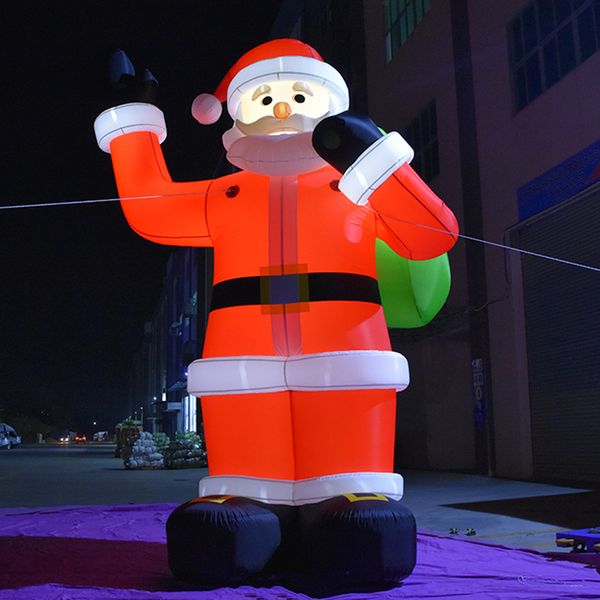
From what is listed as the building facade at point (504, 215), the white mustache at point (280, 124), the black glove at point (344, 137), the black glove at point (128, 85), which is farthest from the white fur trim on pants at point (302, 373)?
the building facade at point (504, 215)

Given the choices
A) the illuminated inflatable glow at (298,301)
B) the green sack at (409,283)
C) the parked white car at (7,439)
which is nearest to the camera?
the illuminated inflatable glow at (298,301)

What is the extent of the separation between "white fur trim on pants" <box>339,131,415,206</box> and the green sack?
0.63 meters

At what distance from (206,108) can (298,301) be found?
1122mm

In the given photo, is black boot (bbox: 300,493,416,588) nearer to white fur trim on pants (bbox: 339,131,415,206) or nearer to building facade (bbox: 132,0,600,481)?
white fur trim on pants (bbox: 339,131,415,206)

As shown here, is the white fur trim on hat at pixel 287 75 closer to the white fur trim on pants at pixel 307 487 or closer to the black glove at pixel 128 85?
the black glove at pixel 128 85

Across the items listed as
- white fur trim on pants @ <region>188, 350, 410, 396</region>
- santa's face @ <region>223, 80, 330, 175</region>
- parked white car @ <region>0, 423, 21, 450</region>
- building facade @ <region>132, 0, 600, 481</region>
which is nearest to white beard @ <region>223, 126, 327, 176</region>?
santa's face @ <region>223, 80, 330, 175</region>

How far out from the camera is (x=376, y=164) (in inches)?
111

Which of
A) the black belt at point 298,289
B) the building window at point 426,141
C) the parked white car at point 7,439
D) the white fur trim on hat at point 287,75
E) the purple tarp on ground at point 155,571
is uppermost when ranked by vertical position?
the building window at point 426,141

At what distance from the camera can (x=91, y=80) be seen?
360 cm

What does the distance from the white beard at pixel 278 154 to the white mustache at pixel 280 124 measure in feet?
0.28

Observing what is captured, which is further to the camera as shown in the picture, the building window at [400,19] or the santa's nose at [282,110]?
the building window at [400,19]

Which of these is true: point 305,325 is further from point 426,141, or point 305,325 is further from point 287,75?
point 426,141

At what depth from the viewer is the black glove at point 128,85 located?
3.51m

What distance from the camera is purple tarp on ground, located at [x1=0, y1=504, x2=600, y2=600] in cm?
255
